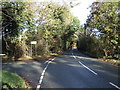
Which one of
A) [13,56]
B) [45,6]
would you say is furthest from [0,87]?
[13,56]

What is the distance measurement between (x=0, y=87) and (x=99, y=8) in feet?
78.3

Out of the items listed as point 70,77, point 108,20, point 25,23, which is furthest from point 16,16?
point 108,20

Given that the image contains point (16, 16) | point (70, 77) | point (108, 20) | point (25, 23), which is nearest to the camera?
point (70, 77)

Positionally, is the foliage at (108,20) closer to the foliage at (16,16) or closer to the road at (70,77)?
the road at (70,77)

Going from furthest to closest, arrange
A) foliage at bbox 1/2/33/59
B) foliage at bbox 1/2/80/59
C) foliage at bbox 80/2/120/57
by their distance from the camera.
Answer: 1. foliage at bbox 80/2/120/57
2. foliage at bbox 1/2/80/59
3. foliage at bbox 1/2/33/59

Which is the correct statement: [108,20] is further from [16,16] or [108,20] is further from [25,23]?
[16,16]

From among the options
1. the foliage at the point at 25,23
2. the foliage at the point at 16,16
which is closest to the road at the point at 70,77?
the foliage at the point at 16,16

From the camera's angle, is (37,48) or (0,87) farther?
(37,48)

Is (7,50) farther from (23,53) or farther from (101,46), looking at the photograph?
(101,46)

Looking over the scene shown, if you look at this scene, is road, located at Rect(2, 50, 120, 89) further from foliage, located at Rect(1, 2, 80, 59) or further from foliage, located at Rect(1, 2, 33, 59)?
foliage, located at Rect(1, 2, 80, 59)

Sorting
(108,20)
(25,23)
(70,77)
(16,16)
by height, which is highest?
(108,20)

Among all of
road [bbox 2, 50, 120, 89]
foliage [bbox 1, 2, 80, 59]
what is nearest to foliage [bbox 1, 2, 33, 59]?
foliage [bbox 1, 2, 80, 59]

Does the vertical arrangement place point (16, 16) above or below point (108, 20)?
below

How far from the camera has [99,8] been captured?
2717 cm
